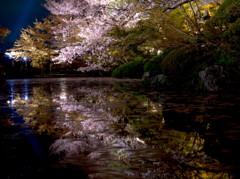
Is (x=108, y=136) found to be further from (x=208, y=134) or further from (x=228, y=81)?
(x=228, y=81)

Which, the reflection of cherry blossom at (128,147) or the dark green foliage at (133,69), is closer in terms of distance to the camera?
the reflection of cherry blossom at (128,147)

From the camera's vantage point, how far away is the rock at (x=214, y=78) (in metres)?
7.32

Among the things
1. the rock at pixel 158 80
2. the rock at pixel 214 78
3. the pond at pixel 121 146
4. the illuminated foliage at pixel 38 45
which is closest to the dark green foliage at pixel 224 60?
the rock at pixel 214 78

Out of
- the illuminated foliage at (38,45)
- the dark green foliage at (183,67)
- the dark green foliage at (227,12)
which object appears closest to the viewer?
the dark green foliage at (227,12)

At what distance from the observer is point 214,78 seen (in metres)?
7.42

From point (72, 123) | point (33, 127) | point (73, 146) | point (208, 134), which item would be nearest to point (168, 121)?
point (208, 134)

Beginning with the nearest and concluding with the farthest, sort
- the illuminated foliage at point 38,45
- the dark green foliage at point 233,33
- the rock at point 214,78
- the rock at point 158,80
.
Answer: the dark green foliage at point 233,33
the rock at point 214,78
the rock at point 158,80
the illuminated foliage at point 38,45

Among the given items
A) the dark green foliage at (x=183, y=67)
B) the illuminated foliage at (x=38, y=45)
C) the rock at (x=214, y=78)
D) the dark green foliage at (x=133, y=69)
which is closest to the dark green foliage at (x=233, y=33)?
the rock at (x=214, y=78)

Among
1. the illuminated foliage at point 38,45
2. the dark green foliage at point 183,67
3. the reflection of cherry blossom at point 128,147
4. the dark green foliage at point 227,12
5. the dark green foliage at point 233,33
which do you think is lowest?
the reflection of cherry blossom at point 128,147

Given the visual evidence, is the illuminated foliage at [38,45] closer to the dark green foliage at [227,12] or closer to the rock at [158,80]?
the rock at [158,80]

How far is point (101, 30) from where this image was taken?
12469 mm

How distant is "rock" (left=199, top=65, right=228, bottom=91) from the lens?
7320mm

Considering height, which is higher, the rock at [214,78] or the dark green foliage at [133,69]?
the dark green foliage at [133,69]

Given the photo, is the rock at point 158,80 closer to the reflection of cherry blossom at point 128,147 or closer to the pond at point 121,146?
the pond at point 121,146
